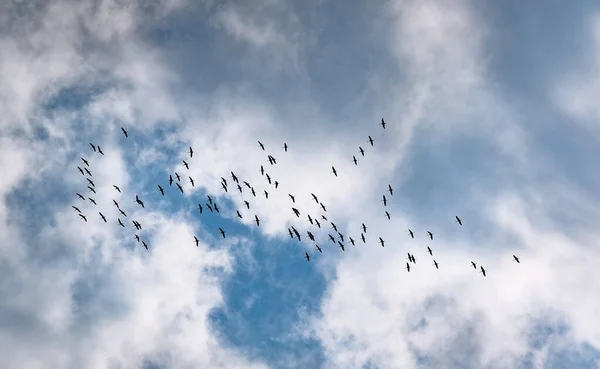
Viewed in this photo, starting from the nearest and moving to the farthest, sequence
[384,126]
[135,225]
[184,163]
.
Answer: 1. [384,126]
2. [184,163]
3. [135,225]

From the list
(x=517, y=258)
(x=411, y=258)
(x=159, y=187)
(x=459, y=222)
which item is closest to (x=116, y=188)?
(x=159, y=187)

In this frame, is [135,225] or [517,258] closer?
[517,258]

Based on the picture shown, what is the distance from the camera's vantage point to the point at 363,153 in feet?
311

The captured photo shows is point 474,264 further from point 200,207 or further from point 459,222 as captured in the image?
point 200,207

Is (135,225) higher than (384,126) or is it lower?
lower

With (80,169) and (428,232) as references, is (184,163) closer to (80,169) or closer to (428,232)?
(80,169)

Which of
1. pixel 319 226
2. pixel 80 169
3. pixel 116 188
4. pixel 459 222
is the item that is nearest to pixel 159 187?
pixel 116 188

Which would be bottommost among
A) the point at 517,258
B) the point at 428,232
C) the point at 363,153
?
the point at 517,258

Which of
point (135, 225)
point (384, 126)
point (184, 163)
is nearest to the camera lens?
point (384, 126)

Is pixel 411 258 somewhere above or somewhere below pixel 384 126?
below

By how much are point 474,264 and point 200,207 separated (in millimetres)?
51002

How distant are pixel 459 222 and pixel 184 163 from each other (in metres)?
48.8

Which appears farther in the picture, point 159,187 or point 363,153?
point 159,187

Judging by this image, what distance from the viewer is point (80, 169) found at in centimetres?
10169
